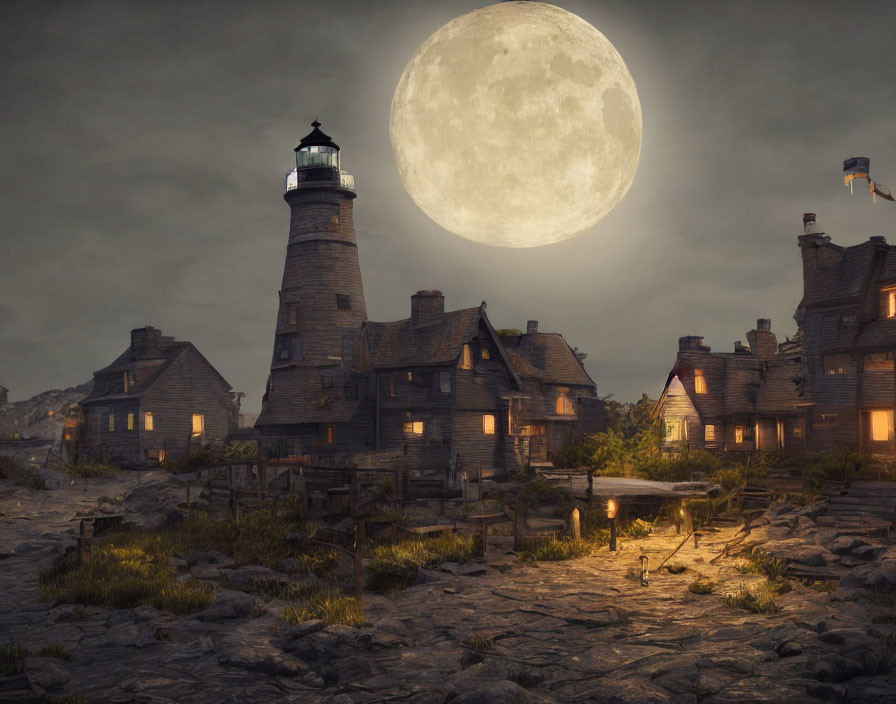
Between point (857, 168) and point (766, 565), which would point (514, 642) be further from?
point (857, 168)

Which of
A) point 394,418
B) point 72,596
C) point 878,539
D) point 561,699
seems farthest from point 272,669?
point 394,418

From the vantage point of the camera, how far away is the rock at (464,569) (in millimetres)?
21844

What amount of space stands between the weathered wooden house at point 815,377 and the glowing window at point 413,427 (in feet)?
43.4

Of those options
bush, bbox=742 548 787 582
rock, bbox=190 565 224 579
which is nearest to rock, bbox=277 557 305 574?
rock, bbox=190 565 224 579

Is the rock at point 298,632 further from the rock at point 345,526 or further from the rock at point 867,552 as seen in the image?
the rock at point 867,552

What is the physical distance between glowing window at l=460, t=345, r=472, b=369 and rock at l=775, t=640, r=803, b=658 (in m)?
27.9

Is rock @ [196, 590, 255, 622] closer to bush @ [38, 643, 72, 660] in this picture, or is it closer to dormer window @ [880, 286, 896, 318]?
bush @ [38, 643, 72, 660]

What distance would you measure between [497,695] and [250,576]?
37.6 feet

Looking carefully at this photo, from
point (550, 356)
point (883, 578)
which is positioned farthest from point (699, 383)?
point (883, 578)

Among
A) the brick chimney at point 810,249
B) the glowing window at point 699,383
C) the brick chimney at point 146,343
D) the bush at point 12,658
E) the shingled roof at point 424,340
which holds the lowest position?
the bush at point 12,658

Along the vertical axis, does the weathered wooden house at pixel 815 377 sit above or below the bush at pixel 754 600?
above

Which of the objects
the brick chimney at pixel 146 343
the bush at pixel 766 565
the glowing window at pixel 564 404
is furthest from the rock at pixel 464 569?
the brick chimney at pixel 146 343

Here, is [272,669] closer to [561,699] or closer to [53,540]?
[561,699]

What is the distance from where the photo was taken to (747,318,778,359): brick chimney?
4672 centimetres
